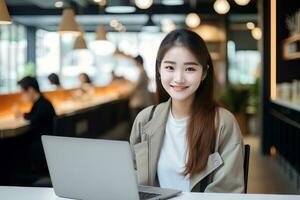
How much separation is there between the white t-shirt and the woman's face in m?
0.16

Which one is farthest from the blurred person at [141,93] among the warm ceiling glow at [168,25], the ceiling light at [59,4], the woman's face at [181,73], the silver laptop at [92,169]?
the silver laptop at [92,169]

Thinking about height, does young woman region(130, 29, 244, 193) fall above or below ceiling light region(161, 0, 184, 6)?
below

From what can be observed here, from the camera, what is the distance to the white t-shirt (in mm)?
2100

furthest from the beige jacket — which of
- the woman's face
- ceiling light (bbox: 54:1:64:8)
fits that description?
ceiling light (bbox: 54:1:64:8)

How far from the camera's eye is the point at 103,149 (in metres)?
1.59

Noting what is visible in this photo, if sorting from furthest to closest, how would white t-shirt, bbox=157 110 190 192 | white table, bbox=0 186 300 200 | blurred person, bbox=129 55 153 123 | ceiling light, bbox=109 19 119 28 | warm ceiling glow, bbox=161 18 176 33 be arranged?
ceiling light, bbox=109 19 119 28 < warm ceiling glow, bbox=161 18 176 33 < blurred person, bbox=129 55 153 123 < white t-shirt, bbox=157 110 190 192 < white table, bbox=0 186 300 200

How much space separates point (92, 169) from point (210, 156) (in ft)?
1.87

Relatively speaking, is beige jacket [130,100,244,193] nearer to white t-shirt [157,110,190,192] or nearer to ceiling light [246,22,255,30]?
white t-shirt [157,110,190,192]

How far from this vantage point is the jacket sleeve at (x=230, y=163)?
1986 mm

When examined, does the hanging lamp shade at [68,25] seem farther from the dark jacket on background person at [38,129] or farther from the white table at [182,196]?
the white table at [182,196]

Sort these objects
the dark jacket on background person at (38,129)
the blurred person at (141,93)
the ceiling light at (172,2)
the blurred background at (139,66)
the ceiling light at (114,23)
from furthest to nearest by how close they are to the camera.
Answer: the ceiling light at (114,23)
the ceiling light at (172,2)
the blurred person at (141,93)
the blurred background at (139,66)
the dark jacket on background person at (38,129)

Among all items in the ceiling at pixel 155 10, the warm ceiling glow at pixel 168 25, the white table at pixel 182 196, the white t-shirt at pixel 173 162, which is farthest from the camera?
the warm ceiling glow at pixel 168 25

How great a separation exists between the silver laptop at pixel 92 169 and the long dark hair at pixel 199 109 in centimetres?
30

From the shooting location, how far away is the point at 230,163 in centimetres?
200
